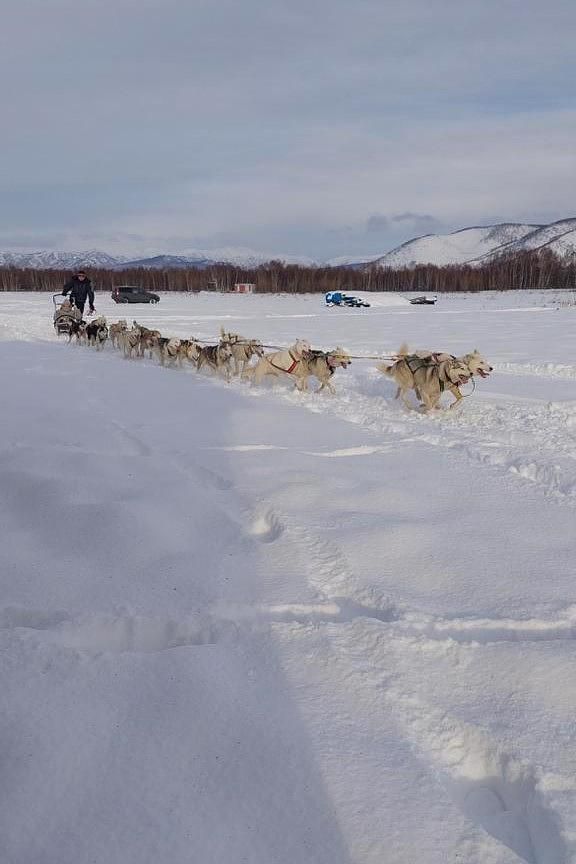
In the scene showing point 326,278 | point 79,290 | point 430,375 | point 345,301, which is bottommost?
point 430,375

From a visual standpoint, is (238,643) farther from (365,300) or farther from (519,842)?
(365,300)

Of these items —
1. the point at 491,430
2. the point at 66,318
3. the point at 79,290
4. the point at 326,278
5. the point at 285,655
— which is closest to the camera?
the point at 285,655

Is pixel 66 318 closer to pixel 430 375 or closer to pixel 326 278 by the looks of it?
pixel 430 375

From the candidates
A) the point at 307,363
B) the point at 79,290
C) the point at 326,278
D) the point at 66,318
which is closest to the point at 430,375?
the point at 307,363

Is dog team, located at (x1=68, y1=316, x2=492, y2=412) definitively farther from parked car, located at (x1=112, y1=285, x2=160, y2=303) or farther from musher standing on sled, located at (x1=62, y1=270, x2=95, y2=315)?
parked car, located at (x1=112, y1=285, x2=160, y2=303)

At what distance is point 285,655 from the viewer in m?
1.95

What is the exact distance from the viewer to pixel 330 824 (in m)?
1.37

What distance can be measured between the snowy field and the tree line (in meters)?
57.5

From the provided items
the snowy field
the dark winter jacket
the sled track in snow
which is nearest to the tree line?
the dark winter jacket

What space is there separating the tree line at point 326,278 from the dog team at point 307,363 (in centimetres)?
5096

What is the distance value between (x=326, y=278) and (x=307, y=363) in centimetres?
6095

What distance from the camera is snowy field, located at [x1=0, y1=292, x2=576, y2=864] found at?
4.51ft

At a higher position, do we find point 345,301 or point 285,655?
point 345,301

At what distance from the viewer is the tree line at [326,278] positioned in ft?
206
